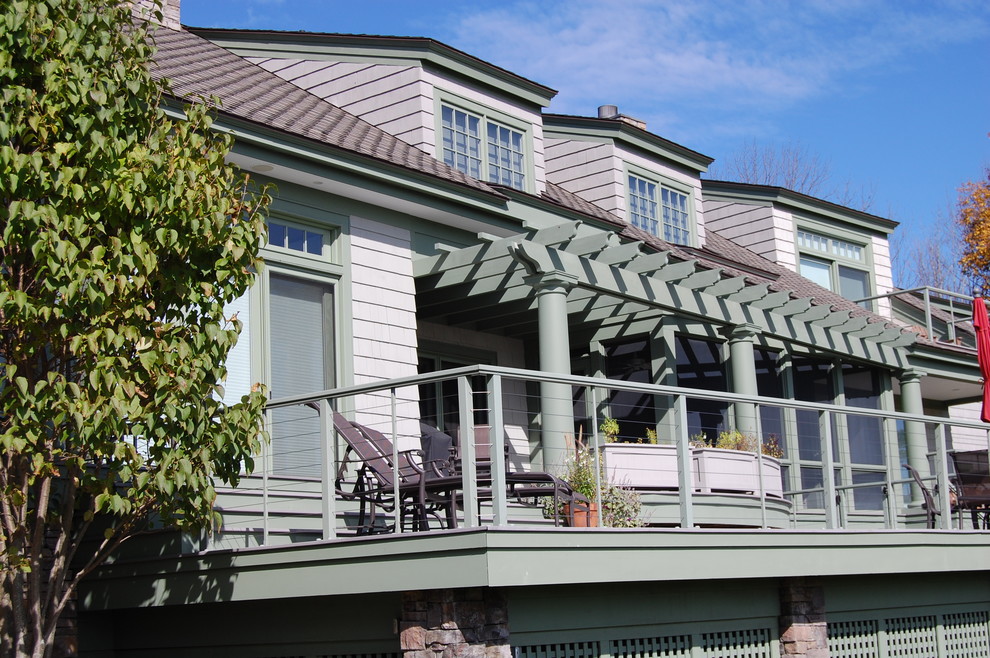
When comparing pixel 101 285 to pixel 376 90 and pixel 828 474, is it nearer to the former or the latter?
pixel 828 474

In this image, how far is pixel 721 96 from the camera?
35.5 meters

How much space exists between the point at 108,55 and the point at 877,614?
316 inches

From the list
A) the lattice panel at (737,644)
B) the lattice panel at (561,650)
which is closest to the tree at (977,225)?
the lattice panel at (737,644)

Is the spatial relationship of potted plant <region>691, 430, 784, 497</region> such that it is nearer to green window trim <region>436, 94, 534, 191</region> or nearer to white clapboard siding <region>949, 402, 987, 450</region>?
green window trim <region>436, 94, 534, 191</region>

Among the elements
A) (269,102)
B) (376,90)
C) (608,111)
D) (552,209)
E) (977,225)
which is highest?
(977,225)

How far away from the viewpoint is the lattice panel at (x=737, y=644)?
9.09m

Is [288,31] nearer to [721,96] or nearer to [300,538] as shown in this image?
[300,538]

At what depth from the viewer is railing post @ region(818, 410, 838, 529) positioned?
9711mm

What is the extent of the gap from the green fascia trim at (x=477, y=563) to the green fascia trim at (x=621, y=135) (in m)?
8.79

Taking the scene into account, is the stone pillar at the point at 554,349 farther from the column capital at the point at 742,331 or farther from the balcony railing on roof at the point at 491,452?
the column capital at the point at 742,331

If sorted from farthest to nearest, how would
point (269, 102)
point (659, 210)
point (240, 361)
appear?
point (659, 210), point (269, 102), point (240, 361)

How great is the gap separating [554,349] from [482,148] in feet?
13.0

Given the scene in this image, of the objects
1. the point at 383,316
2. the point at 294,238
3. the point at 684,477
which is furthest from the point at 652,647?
the point at 294,238

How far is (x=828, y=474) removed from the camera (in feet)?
32.2
